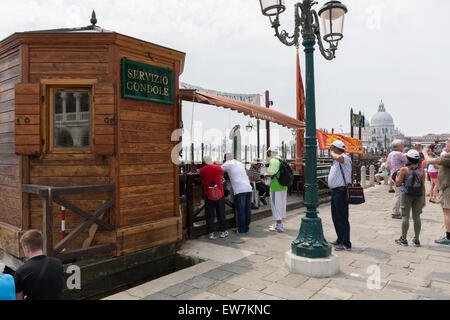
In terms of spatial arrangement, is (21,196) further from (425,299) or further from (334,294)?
(425,299)

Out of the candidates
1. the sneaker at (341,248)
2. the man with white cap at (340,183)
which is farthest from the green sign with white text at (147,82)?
the sneaker at (341,248)

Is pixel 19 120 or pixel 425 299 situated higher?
pixel 19 120

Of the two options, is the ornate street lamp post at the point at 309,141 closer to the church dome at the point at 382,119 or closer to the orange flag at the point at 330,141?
the orange flag at the point at 330,141

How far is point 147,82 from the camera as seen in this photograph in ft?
17.1

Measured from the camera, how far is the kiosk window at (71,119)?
491cm

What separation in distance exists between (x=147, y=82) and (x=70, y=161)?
1.73 meters

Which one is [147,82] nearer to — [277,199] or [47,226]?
[47,226]

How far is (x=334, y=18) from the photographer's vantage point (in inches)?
194

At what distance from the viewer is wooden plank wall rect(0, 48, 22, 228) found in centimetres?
489

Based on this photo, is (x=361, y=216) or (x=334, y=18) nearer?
(x=334, y=18)

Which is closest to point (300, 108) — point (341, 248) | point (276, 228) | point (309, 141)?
point (276, 228)

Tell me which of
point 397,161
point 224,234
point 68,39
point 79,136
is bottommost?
point 224,234

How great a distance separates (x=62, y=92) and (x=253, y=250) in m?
4.05
